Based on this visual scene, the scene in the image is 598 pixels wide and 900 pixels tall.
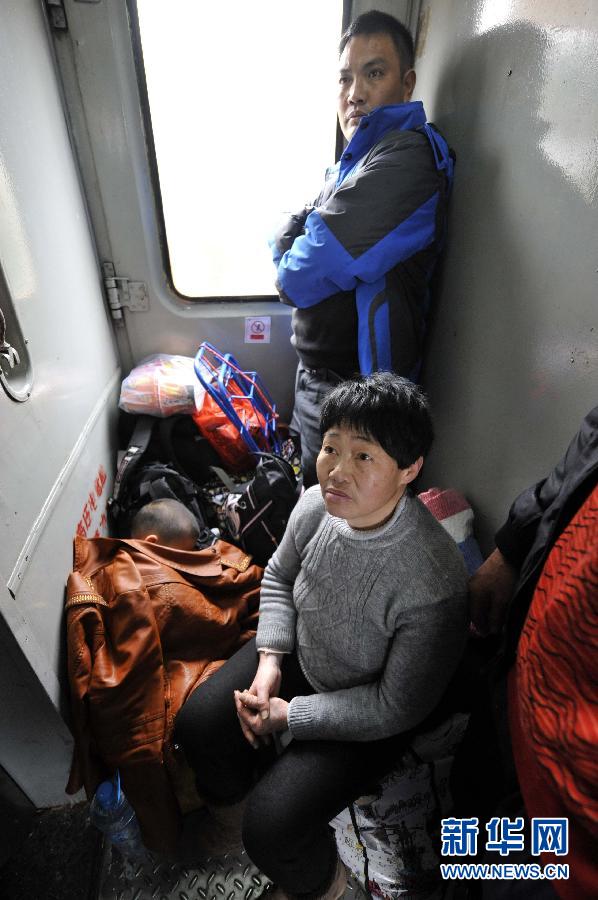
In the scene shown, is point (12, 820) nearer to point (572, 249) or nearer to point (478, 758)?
point (478, 758)

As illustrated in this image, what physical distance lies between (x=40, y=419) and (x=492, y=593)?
1.29 metres

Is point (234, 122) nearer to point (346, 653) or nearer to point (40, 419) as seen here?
point (40, 419)

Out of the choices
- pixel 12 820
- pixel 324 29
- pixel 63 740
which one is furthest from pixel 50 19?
pixel 12 820

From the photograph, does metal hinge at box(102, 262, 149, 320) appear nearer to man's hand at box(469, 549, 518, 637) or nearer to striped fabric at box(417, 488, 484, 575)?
striped fabric at box(417, 488, 484, 575)

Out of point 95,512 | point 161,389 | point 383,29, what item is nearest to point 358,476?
point 95,512

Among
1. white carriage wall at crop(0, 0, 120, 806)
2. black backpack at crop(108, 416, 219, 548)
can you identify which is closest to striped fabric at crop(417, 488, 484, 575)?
black backpack at crop(108, 416, 219, 548)

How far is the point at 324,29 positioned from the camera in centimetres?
191

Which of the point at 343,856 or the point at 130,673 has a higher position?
the point at 130,673

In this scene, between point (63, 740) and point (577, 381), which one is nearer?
point (577, 381)

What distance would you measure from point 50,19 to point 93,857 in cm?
295

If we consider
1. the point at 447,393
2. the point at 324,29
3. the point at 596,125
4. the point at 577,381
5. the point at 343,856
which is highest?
the point at 324,29

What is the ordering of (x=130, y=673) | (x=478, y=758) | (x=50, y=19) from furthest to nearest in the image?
(x=50, y=19)
(x=130, y=673)
(x=478, y=758)

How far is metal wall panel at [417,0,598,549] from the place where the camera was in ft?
3.20

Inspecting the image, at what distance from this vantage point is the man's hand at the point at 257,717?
1126mm
